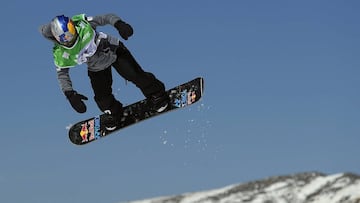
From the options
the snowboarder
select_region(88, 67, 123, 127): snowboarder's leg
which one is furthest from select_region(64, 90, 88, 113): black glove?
select_region(88, 67, 123, 127): snowboarder's leg

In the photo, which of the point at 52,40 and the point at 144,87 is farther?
the point at 144,87

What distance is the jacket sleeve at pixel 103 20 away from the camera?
58.8 ft

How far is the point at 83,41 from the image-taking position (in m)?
17.9

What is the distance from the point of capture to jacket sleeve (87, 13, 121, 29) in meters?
17.9

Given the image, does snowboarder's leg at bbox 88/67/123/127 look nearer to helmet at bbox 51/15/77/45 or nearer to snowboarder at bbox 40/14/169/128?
snowboarder at bbox 40/14/169/128

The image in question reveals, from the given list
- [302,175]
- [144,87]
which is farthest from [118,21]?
[302,175]

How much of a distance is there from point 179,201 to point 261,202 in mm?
7783

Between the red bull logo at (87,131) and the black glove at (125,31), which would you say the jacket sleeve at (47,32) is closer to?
the black glove at (125,31)

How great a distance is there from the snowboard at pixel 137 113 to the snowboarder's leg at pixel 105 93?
53cm

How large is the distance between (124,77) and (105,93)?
2.43 feet

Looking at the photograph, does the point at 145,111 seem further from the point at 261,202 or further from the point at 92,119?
the point at 261,202

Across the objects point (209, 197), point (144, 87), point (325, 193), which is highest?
point (209, 197)

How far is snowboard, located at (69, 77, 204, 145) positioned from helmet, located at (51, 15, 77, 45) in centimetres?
396

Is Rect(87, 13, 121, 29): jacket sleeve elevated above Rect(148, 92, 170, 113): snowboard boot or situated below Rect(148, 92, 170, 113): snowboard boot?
above
